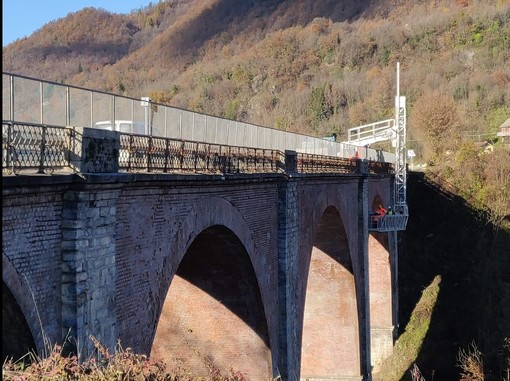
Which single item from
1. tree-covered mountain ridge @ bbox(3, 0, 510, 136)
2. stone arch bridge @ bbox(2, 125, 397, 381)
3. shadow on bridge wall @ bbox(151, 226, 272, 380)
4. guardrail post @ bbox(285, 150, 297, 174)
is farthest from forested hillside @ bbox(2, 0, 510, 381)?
guardrail post @ bbox(285, 150, 297, 174)

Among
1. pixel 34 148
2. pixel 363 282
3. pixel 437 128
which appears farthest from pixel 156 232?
pixel 437 128

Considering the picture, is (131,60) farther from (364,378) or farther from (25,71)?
(364,378)

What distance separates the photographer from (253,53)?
372ft

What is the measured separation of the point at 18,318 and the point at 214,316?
30.2 feet

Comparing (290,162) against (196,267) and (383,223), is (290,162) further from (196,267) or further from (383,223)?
(383,223)

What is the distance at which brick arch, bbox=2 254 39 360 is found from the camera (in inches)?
256

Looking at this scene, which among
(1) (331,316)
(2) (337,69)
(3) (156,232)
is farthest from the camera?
(2) (337,69)

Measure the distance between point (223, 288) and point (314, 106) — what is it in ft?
236

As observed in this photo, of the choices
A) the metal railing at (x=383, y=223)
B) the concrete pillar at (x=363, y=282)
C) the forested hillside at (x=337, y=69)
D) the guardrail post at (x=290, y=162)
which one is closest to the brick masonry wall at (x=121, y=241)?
the guardrail post at (x=290, y=162)

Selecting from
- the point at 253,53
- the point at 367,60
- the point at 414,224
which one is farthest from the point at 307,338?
the point at 253,53

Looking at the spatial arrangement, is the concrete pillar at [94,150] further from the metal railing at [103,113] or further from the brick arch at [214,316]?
the brick arch at [214,316]

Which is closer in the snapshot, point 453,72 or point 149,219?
point 149,219

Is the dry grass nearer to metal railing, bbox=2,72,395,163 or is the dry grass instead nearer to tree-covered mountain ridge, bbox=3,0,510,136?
metal railing, bbox=2,72,395,163

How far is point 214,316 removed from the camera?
51.4ft
